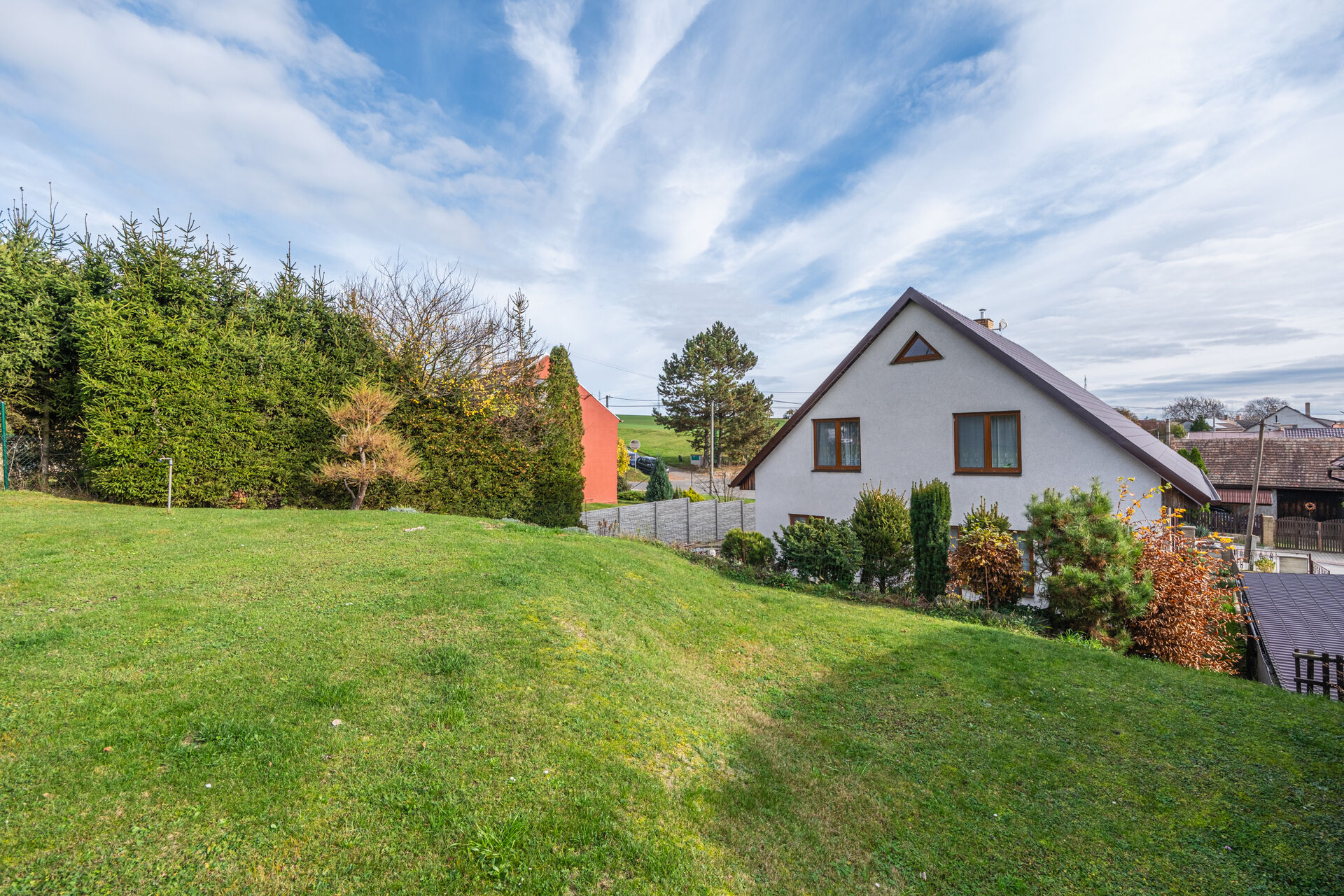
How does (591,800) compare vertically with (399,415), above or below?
below

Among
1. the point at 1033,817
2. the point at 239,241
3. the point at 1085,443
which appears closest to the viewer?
the point at 1033,817

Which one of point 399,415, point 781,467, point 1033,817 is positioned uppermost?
point 399,415

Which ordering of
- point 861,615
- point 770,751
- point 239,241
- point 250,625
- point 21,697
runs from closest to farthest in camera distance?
point 21,697, point 770,751, point 250,625, point 861,615, point 239,241

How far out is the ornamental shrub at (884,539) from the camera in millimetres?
11633

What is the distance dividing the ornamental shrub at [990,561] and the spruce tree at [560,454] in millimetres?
11305

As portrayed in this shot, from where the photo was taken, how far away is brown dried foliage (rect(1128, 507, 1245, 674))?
8.69 meters

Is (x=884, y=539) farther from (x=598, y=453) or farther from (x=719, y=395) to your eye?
(x=719, y=395)

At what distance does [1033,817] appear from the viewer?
402 centimetres

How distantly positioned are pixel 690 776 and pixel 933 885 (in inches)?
63.7

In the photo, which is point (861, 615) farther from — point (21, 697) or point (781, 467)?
point (21, 697)

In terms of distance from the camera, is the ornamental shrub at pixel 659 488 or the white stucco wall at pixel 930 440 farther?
the ornamental shrub at pixel 659 488

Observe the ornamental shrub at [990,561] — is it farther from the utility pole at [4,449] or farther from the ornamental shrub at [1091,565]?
the utility pole at [4,449]

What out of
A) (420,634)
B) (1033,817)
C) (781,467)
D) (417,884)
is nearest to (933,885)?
(1033,817)

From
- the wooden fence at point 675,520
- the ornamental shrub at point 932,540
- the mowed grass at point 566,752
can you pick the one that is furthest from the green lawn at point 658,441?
the mowed grass at point 566,752
